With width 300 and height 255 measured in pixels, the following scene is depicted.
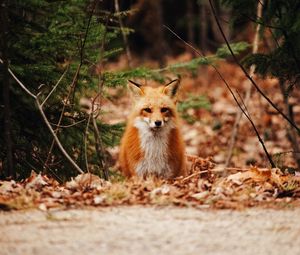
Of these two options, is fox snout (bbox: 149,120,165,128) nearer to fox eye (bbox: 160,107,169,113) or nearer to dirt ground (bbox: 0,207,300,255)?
fox eye (bbox: 160,107,169,113)

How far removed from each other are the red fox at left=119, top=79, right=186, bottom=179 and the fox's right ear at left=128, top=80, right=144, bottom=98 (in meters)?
0.09

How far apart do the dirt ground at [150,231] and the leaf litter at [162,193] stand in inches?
7.1

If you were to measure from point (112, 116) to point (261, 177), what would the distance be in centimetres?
1118

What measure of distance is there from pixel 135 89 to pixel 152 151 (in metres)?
0.89

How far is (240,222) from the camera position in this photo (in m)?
4.57

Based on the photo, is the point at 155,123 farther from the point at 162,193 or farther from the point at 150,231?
the point at 150,231

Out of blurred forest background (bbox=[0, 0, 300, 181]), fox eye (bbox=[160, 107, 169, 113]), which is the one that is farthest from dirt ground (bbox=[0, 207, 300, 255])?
fox eye (bbox=[160, 107, 169, 113])

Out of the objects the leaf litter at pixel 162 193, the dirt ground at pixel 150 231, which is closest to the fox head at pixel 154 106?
the leaf litter at pixel 162 193

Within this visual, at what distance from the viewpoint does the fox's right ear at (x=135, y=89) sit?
738 cm

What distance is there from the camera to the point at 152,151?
7.07m

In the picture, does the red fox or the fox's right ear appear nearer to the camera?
the red fox

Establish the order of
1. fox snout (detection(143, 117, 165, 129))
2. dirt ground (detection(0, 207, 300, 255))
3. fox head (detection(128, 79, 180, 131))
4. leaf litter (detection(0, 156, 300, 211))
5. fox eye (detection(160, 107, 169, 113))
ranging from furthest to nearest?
fox eye (detection(160, 107, 169, 113)) < fox head (detection(128, 79, 180, 131)) < fox snout (detection(143, 117, 165, 129)) < leaf litter (detection(0, 156, 300, 211)) < dirt ground (detection(0, 207, 300, 255))

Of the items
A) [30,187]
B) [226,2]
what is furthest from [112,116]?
[30,187]

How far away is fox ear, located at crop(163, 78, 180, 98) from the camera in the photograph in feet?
24.2
